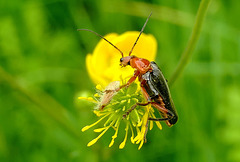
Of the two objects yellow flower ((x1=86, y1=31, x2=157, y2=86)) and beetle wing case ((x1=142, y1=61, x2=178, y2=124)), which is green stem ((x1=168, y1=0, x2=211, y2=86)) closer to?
beetle wing case ((x1=142, y1=61, x2=178, y2=124))

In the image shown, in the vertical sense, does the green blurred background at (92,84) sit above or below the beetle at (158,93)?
above

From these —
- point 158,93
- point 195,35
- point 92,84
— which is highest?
point 92,84

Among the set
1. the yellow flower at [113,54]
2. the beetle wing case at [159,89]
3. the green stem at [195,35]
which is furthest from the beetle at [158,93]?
the yellow flower at [113,54]

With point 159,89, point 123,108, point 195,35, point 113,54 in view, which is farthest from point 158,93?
point 113,54

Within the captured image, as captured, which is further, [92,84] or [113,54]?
[92,84]

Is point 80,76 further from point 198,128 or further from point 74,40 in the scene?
point 198,128

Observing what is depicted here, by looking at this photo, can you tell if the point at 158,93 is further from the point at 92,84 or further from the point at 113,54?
the point at 92,84

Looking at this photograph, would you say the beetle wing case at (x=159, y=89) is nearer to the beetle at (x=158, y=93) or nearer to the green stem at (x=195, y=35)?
the beetle at (x=158, y=93)
